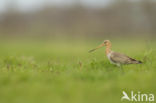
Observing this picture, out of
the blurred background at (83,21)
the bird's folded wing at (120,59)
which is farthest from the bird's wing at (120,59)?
the blurred background at (83,21)

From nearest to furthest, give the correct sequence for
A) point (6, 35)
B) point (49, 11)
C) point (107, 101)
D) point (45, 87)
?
point (107, 101) < point (45, 87) < point (6, 35) < point (49, 11)

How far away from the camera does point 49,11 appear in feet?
119

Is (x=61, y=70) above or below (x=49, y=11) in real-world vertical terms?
below

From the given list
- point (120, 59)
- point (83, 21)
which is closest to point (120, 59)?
point (120, 59)

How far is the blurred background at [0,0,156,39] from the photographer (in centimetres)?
3271

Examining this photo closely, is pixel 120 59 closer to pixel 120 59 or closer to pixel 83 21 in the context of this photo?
pixel 120 59

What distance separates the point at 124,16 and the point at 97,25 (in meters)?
2.76

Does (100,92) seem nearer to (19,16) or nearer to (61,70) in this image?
(61,70)

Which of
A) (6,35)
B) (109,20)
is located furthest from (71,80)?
(109,20)

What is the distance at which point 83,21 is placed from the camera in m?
34.2

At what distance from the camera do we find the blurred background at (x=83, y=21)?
32.7 m

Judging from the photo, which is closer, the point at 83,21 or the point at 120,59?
the point at 120,59

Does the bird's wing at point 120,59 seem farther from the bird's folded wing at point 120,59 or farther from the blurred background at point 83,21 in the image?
the blurred background at point 83,21

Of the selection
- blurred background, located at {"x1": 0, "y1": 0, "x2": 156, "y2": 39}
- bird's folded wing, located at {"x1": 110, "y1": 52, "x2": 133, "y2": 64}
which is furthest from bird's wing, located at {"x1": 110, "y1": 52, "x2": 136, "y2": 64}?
blurred background, located at {"x1": 0, "y1": 0, "x2": 156, "y2": 39}
